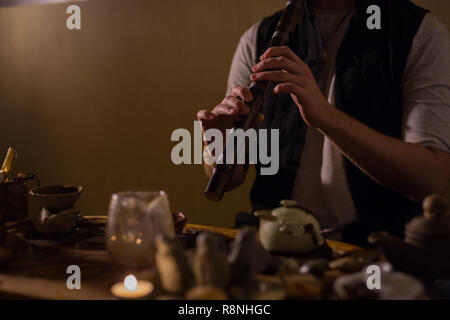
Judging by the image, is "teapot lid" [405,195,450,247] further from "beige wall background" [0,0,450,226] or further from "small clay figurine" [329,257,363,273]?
"beige wall background" [0,0,450,226]

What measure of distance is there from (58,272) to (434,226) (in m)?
0.64

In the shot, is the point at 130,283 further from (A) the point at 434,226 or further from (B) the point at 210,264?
(A) the point at 434,226

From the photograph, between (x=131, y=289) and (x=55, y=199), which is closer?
(x=131, y=289)

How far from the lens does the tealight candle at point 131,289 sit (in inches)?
26.2

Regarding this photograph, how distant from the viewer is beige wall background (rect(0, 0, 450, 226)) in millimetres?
2150

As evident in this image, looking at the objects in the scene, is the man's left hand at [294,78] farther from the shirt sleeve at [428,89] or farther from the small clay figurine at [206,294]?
the small clay figurine at [206,294]

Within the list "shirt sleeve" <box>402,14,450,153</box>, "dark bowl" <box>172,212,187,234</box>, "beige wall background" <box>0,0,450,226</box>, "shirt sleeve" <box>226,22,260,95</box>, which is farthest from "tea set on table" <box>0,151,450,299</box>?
"beige wall background" <box>0,0,450,226</box>

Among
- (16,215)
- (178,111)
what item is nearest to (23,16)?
(178,111)

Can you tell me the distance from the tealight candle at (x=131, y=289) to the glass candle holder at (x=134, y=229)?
0.20ft

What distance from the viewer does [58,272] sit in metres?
0.78

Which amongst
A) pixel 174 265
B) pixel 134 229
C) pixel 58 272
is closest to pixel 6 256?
pixel 58 272

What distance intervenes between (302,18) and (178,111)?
0.90m

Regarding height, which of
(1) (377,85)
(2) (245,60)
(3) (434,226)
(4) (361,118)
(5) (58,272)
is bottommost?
(5) (58,272)

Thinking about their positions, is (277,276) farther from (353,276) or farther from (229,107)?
(229,107)
